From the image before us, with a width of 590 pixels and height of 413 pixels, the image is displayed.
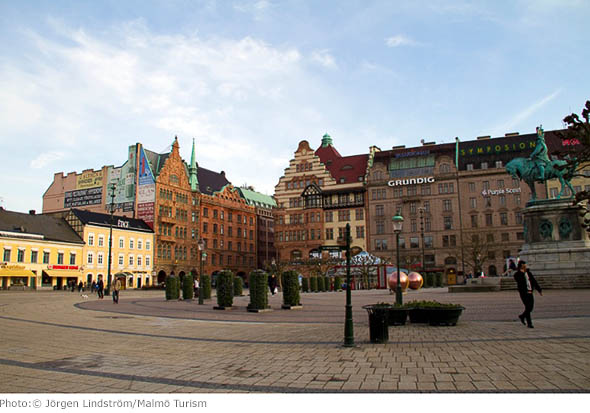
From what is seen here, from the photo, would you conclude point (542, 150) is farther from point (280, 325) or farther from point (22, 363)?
point (22, 363)

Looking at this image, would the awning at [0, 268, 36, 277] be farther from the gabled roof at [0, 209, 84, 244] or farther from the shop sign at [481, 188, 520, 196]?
the shop sign at [481, 188, 520, 196]

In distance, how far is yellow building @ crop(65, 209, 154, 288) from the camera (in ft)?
211

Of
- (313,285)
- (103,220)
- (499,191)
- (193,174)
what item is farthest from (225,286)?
(193,174)

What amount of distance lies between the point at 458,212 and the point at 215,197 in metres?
41.9

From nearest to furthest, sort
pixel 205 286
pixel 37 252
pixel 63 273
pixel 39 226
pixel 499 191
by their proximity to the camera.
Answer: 1. pixel 205 286
2. pixel 37 252
3. pixel 63 273
4. pixel 39 226
5. pixel 499 191

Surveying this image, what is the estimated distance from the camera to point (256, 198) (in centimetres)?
10644

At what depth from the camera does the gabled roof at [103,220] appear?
213ft

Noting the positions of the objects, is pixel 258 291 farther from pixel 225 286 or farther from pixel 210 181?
pixel 210 181

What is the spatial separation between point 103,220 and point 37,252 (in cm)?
1123

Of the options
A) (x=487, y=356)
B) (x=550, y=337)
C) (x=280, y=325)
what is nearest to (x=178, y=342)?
(x=280, y=325)

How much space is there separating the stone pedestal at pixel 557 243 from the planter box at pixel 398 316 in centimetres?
1874

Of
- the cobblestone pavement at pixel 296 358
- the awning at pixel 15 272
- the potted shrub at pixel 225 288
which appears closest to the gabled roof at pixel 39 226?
the awning at pixel 15 272

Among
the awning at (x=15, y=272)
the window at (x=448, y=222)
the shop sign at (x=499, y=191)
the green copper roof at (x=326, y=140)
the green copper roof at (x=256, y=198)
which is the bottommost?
the awning at (x=15, y=272)

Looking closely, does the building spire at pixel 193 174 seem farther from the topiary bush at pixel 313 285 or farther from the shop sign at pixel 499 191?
the shop sign at pixel 499 191
